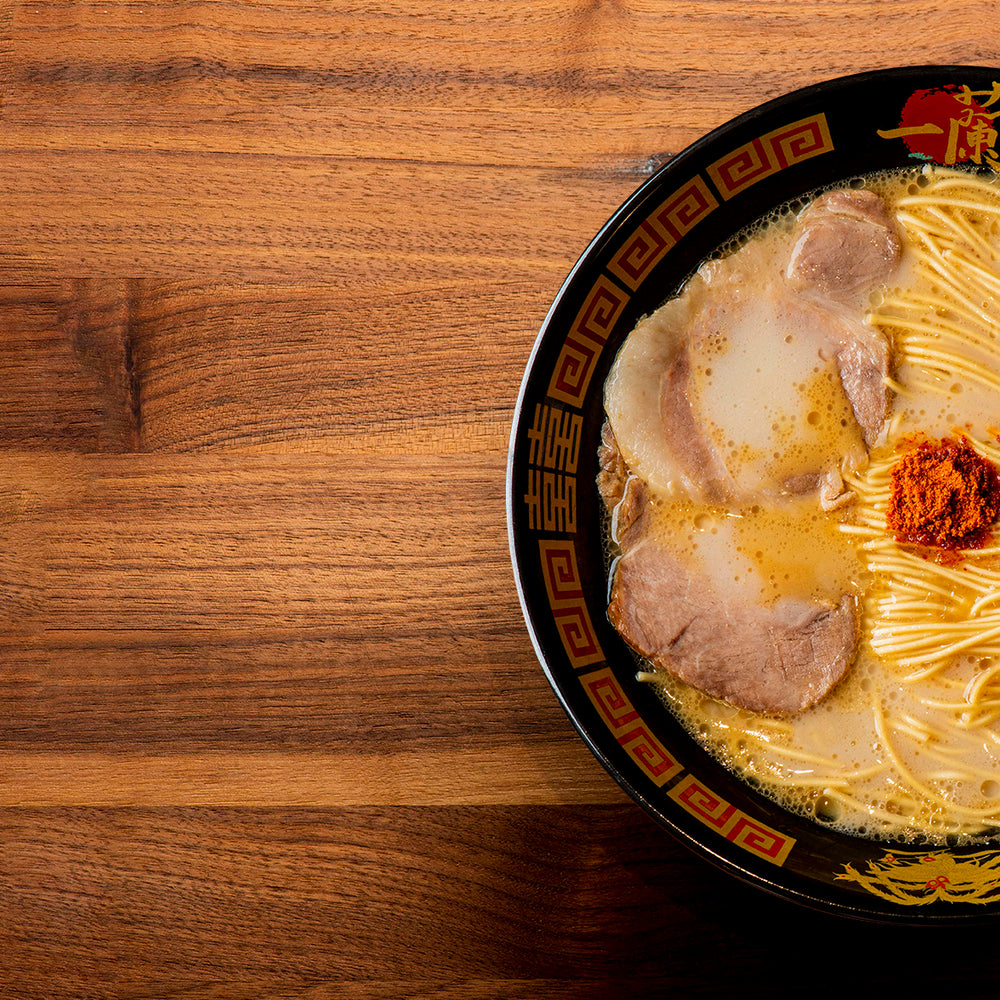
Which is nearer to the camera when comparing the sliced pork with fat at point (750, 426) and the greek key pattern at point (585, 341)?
the greek key pattern at point (585, 341)

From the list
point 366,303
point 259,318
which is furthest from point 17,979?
point 366,303

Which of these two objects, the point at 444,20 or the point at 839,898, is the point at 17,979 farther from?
the point at 444,20

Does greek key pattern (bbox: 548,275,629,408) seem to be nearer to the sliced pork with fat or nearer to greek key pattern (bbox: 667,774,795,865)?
the sliced pork with fat

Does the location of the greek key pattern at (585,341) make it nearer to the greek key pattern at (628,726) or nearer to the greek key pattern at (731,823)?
the greek key pattern at (628,726)

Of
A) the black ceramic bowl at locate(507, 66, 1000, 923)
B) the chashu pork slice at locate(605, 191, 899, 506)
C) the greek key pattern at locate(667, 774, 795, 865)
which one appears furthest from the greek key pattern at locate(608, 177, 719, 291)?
the greek key pattern at locate(667, 774, 795, 865)

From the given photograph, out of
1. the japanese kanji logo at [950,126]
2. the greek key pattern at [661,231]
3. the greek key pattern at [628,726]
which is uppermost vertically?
the japanese kanji logo at [950,126]

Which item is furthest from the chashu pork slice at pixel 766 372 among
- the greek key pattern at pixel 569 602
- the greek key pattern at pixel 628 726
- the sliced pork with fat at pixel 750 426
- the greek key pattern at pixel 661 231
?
the greek key pattern at pixel 628 726
